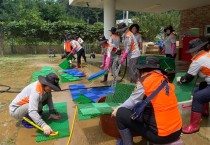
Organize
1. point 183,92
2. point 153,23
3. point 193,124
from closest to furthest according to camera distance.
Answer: point 193,124
point 183,92
point 153,23

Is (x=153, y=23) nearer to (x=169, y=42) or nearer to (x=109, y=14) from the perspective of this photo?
(x=109, y=14)

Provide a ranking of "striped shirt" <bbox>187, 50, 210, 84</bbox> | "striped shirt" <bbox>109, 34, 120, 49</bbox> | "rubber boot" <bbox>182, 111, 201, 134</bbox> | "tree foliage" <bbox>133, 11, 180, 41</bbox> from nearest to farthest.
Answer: "striped shirt" <bbox>187, 50, 210, 84</bbox>
"rubber boot" <bbox>182, 111, 201, 134</bbox>
"striped shirt" <bbox>109, 34, 120, 49</bbox>
"tree foliage" <bbox>133, 11, 180, 41</bbox>

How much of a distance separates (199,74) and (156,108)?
1.62m

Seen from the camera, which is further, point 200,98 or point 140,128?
point 200,98

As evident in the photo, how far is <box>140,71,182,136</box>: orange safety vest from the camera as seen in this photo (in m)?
2.35

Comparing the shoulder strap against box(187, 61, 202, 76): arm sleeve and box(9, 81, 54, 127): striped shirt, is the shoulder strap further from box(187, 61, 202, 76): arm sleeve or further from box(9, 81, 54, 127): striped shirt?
box(9, 81, 54, 127): striped shirt

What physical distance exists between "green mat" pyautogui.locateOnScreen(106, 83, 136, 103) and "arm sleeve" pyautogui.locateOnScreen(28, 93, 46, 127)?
1.07 metres

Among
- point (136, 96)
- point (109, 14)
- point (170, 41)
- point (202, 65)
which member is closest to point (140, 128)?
point (136, 96)

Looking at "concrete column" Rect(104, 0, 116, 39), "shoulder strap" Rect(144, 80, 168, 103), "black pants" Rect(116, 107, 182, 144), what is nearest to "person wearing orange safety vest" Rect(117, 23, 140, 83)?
"black pants" Rect(116, 107, 182, 144)

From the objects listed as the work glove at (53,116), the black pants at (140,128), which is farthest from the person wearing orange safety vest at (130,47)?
the black pants at (140,128)

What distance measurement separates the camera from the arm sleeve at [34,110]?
11.4 ft

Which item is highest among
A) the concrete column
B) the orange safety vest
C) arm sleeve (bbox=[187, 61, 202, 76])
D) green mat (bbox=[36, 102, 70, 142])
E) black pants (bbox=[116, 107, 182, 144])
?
the concrete column

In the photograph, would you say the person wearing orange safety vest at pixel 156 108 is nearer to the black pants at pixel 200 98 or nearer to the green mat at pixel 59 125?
the black pants at pixel 200 98

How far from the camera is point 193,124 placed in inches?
144
